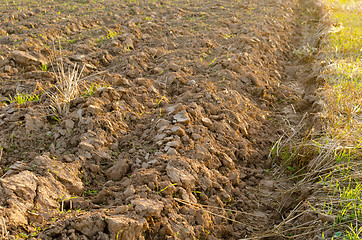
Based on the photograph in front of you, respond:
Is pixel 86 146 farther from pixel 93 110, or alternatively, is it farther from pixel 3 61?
pixel 3 61

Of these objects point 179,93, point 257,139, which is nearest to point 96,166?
point 179,93

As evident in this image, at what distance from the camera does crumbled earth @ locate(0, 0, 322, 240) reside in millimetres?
1968

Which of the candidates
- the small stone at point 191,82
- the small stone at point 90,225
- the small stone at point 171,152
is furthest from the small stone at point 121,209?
the small stone at point 191,82

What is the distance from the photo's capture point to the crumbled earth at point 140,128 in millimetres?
1968

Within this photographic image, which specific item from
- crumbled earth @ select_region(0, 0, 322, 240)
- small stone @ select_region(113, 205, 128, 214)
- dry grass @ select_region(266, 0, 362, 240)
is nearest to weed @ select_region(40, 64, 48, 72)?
crumbled earth @ select_region(0, 0, 322, 240)

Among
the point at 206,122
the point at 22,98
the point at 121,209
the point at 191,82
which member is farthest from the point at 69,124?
the point at 191,82

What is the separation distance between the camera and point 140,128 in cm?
293

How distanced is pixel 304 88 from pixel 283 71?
61cm

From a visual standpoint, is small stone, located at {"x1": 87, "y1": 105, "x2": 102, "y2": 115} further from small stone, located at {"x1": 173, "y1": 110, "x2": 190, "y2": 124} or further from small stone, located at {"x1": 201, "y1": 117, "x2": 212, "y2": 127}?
small stone, located at {"x1": 201, "y1": 117, "x2": 212, "y2": 127}

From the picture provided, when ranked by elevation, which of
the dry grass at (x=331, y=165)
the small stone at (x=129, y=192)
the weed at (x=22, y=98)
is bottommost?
the dry grass at (x=331, y=165)

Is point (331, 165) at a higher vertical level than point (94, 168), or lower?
lower

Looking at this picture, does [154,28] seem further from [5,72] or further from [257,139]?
[257,139]

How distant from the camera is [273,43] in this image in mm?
5262

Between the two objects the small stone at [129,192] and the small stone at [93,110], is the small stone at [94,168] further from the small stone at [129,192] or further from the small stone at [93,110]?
the small stone at [93,110]
